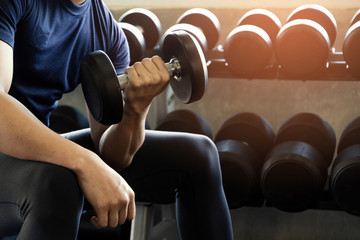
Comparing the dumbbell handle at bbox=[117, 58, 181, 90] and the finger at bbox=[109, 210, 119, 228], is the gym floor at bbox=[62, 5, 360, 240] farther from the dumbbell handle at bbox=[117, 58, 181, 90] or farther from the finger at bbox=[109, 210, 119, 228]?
the finger at bbox=[109, 210, 119, 228]

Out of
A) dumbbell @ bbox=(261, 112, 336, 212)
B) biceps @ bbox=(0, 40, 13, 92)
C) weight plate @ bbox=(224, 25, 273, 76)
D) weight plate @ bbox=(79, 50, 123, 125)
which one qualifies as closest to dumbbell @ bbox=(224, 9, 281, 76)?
weight plate @ bbox=(224, 25, 273, 76)

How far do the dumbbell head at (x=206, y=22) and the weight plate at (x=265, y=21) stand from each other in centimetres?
10

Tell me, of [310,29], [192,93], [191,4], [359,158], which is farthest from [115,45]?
[191,4]

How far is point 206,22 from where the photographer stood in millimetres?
1993

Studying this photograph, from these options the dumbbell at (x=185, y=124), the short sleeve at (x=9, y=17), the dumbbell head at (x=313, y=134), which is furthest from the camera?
the dumbbell at (x=185, y=124)

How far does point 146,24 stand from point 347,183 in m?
0.95

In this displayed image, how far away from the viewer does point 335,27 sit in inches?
74.4

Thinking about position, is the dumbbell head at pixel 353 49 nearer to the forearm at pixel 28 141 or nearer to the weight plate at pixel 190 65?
the weight plate at pixel 190 65

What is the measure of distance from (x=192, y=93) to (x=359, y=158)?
74cm

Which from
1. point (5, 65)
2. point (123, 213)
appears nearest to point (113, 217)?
point (123, 213)

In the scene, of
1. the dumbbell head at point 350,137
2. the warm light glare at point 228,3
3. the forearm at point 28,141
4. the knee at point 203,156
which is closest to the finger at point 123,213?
the forearm at point 28,141

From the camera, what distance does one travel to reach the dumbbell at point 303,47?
1.69 m

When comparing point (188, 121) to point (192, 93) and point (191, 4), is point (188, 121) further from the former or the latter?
point (192, 93)

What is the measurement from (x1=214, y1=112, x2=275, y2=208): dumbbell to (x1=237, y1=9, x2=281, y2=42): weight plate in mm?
321
